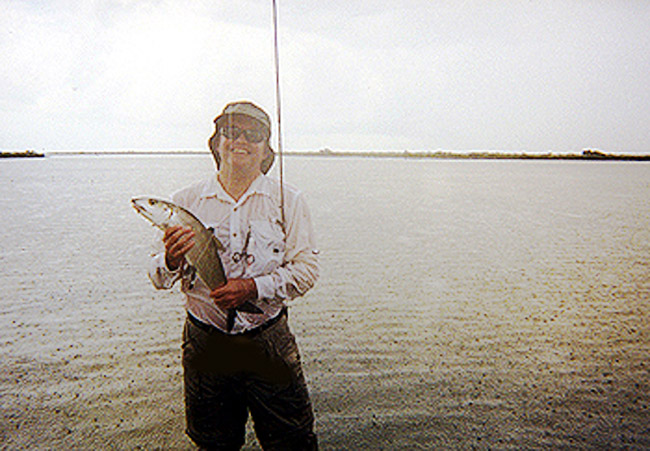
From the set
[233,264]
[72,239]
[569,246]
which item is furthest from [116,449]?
[569,246]

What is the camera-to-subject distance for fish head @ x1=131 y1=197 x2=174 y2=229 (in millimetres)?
2551

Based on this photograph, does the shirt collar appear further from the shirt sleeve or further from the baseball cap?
the baseball cap

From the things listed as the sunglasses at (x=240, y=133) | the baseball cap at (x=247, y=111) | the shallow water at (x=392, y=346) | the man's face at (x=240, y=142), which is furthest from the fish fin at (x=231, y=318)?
the shallow water at (x=392, y=346)

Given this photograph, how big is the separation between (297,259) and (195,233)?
0.63m

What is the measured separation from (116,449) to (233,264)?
2.52 m

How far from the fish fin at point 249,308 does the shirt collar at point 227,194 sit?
0.61 meters

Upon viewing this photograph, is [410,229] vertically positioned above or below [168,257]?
below

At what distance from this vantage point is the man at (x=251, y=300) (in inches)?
108

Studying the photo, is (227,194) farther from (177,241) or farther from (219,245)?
(177,241)

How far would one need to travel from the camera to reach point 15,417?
4.53m

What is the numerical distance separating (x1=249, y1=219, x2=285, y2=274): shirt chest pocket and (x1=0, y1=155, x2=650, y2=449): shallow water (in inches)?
88.2

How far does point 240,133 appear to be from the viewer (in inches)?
109

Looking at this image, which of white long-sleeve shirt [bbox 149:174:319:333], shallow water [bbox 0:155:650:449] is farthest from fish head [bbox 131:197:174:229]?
shallow water [bbox 0:155:650:449]

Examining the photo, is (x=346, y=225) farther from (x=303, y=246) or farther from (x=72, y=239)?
(x=303, y=246)
